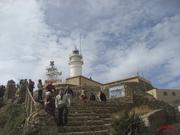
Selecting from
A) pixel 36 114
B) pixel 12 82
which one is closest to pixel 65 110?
pixel 36 114

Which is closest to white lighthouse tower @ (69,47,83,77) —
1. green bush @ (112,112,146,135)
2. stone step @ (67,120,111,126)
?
stone step @ (67,120,111,126)

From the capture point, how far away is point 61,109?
13.0 metres

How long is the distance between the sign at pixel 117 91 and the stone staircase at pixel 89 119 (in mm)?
5162

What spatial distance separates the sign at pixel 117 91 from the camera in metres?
24.1

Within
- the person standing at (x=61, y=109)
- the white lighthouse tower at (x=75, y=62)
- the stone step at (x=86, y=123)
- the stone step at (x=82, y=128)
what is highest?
the white lighthouse tower at (x=75, y=62)

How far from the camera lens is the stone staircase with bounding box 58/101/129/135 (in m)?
12.3

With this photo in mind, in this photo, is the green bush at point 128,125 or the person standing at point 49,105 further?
the person standing at point 49,105

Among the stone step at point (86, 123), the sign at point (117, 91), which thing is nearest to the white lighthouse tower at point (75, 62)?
the sign at point (117, 91)

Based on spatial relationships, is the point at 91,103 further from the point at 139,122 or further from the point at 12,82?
the point at 12,82

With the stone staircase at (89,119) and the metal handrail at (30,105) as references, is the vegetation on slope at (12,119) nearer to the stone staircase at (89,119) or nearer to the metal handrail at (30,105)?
the metal handrail at (30,105)

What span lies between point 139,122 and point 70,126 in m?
3.21

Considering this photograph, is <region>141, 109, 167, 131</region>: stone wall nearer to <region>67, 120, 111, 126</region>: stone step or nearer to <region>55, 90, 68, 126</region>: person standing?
<region>67, 120, 111, 126</region>: stone step

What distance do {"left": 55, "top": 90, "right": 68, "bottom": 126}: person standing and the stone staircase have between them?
0.30 metres

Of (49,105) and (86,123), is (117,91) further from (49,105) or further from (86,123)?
(49,105)
